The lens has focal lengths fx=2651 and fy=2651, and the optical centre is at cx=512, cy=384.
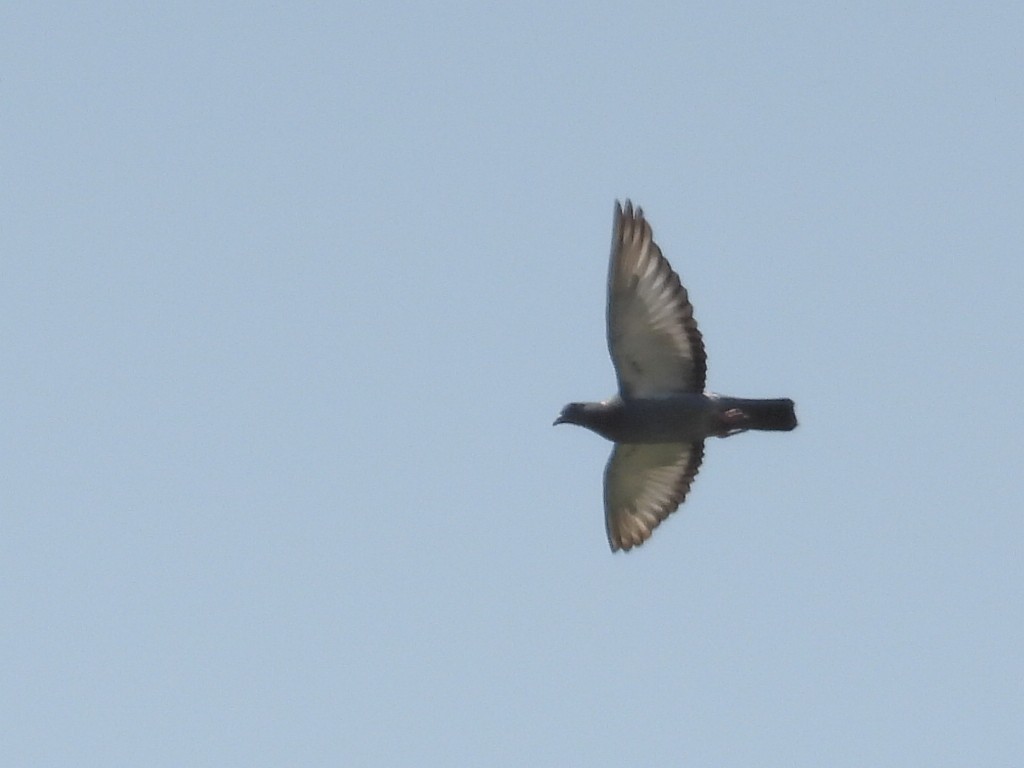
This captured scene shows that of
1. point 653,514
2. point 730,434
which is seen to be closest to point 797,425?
point 730,434

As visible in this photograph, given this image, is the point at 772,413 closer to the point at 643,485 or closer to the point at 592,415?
the point at 592,415

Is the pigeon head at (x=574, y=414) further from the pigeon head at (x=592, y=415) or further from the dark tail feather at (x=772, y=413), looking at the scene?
the dark tail feather at (x=772, y=413)

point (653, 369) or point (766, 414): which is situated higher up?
point (653, 369)

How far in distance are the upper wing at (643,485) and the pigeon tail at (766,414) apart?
179cm

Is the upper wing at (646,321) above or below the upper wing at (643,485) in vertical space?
above

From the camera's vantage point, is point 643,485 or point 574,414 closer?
point 574,414

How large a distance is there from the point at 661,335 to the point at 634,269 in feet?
2.88

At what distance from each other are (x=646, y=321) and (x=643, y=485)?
9.26ft

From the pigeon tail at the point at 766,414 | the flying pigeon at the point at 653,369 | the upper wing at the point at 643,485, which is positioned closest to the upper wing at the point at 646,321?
the flying pigeon at the point at 653,369

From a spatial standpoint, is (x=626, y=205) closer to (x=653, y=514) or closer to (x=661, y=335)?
(x=661, y=335)

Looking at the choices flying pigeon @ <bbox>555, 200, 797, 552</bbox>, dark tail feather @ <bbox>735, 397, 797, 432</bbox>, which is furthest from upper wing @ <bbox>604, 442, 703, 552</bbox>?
dark tail feather @ <bbox>735, 397, 797, 432</bbox>

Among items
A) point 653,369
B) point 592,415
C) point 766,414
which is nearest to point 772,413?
point 766,414

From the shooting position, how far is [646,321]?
30.1 meters

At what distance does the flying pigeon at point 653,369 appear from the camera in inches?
1179
